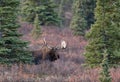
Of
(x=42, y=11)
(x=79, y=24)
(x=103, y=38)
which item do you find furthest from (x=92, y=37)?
(x=79, y=24)

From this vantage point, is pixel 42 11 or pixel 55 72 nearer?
pixel 55 72

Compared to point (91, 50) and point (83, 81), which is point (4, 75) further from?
point (91, 50)

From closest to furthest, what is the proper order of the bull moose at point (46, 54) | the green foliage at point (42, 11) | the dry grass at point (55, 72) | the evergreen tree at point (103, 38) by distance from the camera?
1. the dry grass at point (55, 72)
2. the evergreen tree at point (103, 38)
3. the bull moose at point (46, 54)
4. the green foliage at point (42, 11)

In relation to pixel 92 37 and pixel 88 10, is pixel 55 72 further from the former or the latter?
pixel 88 10

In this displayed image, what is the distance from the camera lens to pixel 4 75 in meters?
12.4

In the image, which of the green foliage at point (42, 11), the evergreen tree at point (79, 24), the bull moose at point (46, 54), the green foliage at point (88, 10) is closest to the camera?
the bull moose at point (46, 54)

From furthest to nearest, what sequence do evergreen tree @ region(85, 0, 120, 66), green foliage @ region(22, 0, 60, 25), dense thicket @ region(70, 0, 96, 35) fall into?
1. dense thicket @ region(70, 0, 96, 35)
2. green foliage @ region(22, 0, 60, 25)
3. evergreen tree @ region(85, 0, 120, 66)

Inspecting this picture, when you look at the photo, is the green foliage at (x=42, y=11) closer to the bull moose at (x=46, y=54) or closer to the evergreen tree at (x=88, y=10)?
the evergreen tree at (x=88, y=10)

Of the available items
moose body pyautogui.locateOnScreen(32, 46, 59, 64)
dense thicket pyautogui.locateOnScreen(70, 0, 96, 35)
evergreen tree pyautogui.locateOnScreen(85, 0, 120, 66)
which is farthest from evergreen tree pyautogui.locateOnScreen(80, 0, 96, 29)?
evergreen tree pyautogui.locateOnScreen(85, 0, 120, 66)

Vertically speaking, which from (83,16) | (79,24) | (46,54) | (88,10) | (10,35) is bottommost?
(79,24)

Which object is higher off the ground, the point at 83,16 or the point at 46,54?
the point at 46,54

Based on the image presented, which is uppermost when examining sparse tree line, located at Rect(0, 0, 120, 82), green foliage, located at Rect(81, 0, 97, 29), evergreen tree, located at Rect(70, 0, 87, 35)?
sparse tree line, located at Rect(0, 0, 120, 82)

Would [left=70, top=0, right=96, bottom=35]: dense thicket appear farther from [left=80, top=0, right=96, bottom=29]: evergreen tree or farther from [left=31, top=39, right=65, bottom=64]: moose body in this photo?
[left=31, top=39, right=65, bottom=64]: moose body

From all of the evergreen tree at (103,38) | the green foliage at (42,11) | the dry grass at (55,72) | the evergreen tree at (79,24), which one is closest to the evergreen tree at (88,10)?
the evergreen tree at (79,24)
